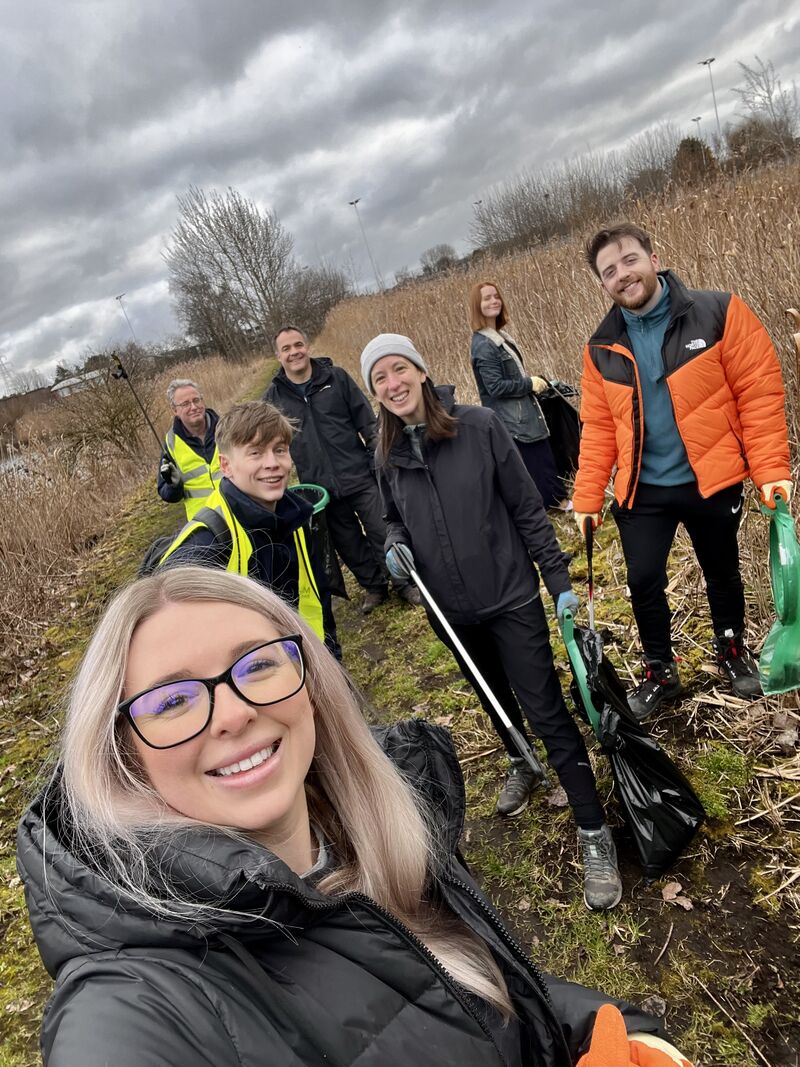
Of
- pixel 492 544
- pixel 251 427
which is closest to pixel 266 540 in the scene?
pixel 251 427

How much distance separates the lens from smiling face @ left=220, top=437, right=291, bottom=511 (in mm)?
2844

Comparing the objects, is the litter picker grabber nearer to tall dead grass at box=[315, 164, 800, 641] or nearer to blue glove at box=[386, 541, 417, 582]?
blue glove at box=[386, 541, 417, 582]

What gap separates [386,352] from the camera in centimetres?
249

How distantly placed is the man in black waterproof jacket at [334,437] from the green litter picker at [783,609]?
117 inches

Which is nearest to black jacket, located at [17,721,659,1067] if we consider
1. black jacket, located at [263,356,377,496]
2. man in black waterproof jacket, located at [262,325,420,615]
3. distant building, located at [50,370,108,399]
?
man in black waterproof jacket, located at [262,325,420,615]

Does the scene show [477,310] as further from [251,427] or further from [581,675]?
[581,675]

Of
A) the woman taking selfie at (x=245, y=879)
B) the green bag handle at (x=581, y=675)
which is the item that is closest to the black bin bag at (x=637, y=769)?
the green bag handle at (x=581, y=675)

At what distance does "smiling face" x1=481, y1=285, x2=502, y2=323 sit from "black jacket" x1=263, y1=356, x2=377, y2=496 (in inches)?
49.3

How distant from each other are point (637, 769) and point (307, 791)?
146cm

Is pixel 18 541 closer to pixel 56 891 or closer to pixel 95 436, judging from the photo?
pixel 95 436

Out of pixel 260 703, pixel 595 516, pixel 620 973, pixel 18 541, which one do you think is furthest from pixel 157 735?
pixel 18 541

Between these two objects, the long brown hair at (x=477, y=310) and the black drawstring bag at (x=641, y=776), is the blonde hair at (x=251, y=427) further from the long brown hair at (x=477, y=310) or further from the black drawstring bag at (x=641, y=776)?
the long brown hair at (x=477, y=310)

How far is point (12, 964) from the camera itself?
2.97 m

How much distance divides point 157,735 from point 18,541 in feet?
26.7
